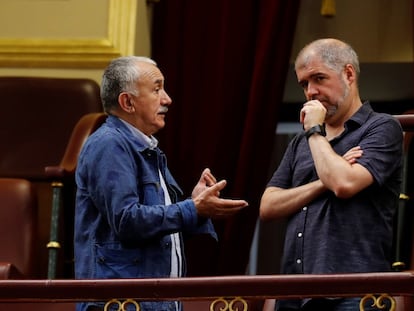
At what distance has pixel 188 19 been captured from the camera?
5660mm

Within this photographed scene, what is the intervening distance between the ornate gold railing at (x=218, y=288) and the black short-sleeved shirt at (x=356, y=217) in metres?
0.14

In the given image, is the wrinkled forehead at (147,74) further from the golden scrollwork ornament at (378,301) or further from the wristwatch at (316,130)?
the golden scrollwork ornament at (378,301)

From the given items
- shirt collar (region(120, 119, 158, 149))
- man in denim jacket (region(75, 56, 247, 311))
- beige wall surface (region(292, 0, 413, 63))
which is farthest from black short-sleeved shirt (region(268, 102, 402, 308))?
beige wall surface (region(292, 0, 413, 63))

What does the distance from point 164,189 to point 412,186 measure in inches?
64.6

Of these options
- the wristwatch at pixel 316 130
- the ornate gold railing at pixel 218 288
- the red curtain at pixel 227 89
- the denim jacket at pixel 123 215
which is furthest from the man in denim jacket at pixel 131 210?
the red curtain at pixel 227 89

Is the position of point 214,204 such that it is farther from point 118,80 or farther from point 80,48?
point 80,48

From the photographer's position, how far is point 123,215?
336 cm

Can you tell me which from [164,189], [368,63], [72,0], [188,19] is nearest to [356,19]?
[368,63]

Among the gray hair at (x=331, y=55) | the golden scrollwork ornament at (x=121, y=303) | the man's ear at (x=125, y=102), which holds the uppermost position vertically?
the gray hair at (x=331, y=55)

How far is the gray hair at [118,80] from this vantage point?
362 cm

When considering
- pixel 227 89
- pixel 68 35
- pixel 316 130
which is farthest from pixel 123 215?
pixel 68 35

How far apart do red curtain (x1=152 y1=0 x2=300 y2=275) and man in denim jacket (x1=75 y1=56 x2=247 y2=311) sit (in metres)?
1.87

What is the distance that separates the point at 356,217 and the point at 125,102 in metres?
0.68

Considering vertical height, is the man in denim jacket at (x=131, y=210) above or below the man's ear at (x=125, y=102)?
below
